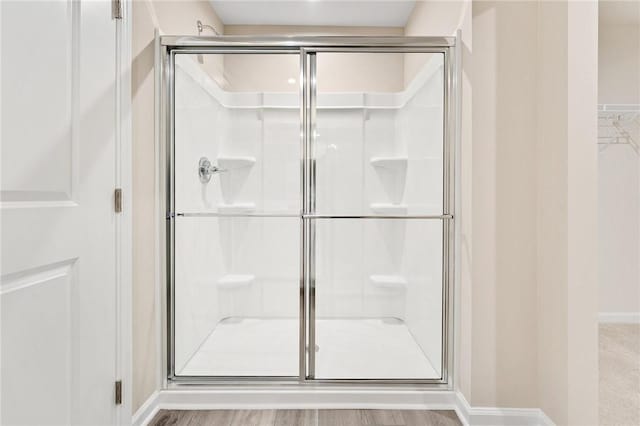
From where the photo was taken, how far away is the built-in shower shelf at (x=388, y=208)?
2.19 m

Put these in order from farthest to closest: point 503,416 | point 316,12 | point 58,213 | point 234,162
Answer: point 316,12, point 234,162, point 503,416, point 58,213

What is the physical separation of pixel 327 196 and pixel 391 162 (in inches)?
15.2

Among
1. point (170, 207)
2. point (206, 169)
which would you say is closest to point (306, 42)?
point (206, 169)

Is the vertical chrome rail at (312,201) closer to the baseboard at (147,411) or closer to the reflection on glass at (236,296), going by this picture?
the reflection on glass at (236,296)

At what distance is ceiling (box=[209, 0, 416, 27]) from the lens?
3199mm

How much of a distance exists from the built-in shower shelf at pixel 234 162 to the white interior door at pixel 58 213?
642 mm

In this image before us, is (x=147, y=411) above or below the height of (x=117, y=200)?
below

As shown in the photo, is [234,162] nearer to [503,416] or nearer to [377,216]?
[377,216]

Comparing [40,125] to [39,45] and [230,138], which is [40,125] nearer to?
[39,45]

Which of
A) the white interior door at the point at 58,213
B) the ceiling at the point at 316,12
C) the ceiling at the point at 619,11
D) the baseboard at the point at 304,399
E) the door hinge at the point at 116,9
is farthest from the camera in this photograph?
the ceiling at the point at 316,12

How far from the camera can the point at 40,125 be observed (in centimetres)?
122

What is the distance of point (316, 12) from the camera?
3369 mm

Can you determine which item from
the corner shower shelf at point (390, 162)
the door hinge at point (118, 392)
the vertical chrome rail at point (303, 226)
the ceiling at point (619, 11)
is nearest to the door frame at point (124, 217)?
the door hinge at point (118, 392)

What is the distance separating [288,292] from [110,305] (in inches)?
35.0
